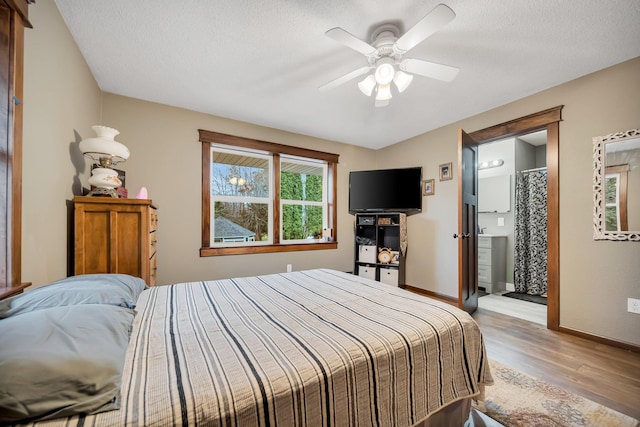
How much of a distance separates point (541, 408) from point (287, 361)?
1672 mm

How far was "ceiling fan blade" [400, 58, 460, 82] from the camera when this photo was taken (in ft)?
5.83

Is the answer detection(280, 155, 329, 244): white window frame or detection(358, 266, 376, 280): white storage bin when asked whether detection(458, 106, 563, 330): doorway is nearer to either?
detection(358, 266, 376, 280): white storage bin

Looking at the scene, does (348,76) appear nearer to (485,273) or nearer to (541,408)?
(541,408)

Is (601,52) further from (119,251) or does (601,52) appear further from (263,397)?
(119,251)

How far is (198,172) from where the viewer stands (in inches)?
124

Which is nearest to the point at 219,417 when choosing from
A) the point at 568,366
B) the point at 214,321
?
the point at 214,321

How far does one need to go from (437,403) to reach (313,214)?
3.28 m

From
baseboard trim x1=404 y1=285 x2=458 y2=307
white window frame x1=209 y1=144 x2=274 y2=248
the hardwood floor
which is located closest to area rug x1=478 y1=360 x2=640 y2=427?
the hardwood floor

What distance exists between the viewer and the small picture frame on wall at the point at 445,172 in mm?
3506

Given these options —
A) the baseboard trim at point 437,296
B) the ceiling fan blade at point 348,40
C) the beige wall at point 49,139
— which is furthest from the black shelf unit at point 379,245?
the beige wall at point 49,139

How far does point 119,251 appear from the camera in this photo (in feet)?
6.34

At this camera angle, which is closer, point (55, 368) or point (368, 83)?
point (55, 368)

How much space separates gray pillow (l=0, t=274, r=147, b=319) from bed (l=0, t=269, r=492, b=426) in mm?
13

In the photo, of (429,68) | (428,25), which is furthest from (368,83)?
(428,25)
